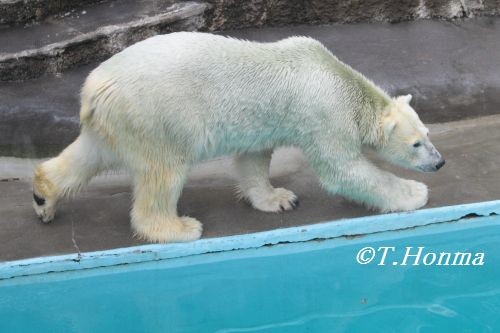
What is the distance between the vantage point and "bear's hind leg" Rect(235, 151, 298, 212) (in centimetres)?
394

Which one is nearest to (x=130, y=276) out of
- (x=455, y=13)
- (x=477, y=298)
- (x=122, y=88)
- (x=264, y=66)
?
(x=122, y=88)

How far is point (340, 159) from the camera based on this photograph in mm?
3713

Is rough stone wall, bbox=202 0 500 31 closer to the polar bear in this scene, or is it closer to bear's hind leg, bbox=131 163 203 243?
the polar bear

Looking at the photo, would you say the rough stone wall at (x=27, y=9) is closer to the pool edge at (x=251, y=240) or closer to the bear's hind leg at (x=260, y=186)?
the bear's hind leg at (x=260, y=186)

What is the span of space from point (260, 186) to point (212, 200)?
27cm

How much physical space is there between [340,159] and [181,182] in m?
0.70

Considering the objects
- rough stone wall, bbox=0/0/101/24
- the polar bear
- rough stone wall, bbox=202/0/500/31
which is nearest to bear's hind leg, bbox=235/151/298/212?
the polar bear

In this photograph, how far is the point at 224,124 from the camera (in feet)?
11.6

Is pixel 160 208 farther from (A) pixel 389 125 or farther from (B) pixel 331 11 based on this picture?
(B) pixel 331 11

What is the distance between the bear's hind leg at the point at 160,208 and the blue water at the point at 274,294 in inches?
4.9

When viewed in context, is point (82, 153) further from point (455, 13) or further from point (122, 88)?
point (455, 13)

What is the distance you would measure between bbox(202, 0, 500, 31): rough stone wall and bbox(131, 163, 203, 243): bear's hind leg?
5.56 feet

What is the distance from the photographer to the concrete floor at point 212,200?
375cm

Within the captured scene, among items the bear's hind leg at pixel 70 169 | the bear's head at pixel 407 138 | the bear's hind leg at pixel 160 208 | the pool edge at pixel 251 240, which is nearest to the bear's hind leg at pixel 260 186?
the pool edge at pixel 251 240
